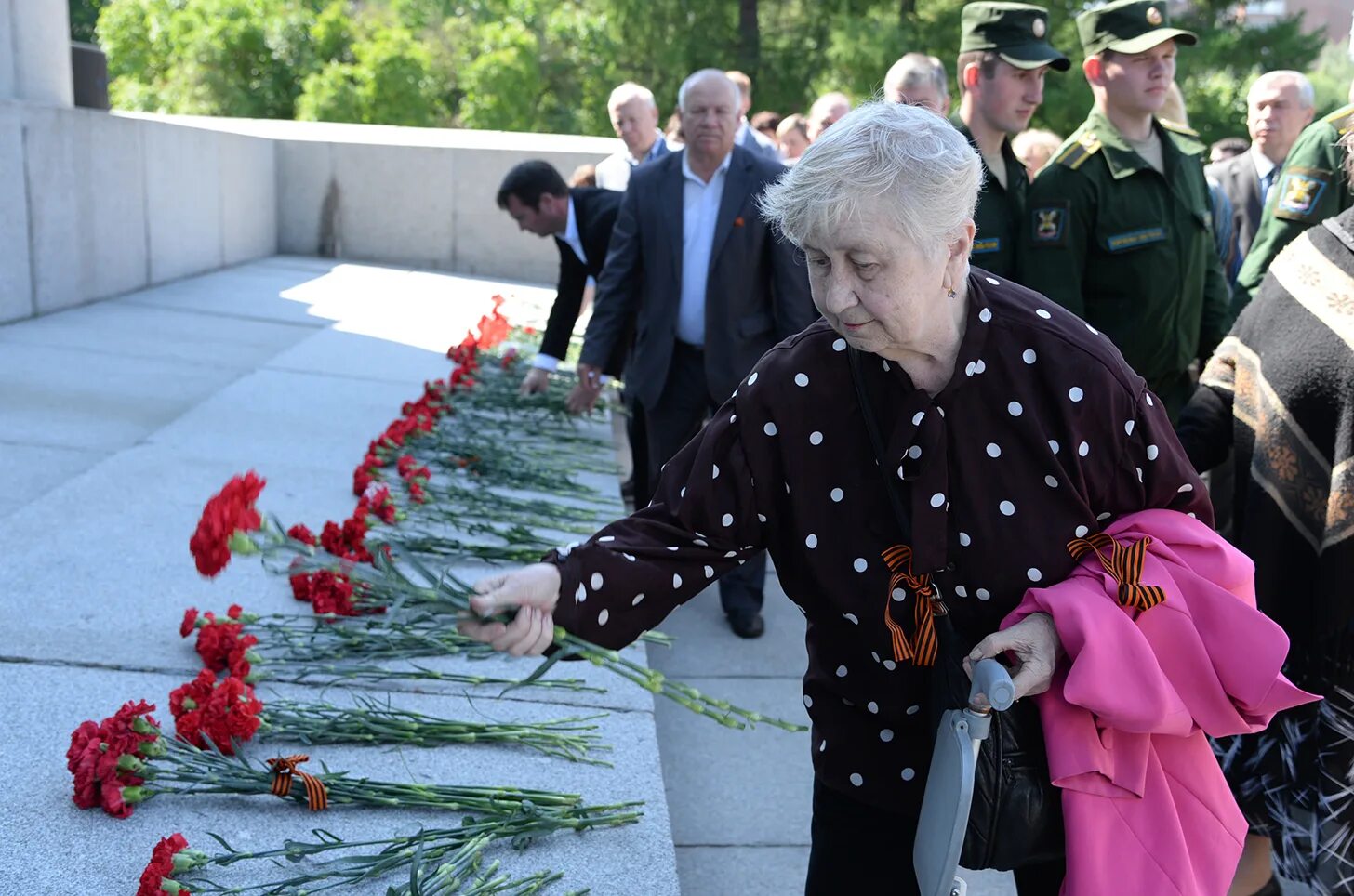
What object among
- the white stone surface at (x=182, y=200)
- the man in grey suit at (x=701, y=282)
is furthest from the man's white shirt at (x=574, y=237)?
the white stone surface at (x=182, y=200)

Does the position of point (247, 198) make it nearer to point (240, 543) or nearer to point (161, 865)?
point (161, 865)

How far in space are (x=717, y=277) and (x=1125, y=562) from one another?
3.22 metres

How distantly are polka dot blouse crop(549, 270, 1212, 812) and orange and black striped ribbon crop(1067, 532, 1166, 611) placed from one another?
0.02 meters

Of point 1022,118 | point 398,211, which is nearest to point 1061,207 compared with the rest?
point 1022,118

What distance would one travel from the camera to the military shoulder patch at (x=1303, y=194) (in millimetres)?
5227

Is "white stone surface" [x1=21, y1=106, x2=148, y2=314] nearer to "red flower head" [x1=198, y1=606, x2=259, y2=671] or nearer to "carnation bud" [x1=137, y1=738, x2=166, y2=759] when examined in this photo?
"red flower head" [x1=198, y1=606, x2=259, y2=671]

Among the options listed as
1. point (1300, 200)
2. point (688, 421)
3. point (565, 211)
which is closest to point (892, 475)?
point (688, 421)

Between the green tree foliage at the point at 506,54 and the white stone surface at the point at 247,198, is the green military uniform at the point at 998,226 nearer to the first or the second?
the white stone surface at the point at 247,198

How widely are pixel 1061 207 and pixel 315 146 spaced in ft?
41.9

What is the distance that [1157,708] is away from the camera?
1930 mm

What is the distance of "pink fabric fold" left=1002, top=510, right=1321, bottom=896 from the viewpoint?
6.37 feet

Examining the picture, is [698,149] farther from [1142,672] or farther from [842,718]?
[1142,672]

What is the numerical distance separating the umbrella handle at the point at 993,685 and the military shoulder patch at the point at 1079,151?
3.15 meters

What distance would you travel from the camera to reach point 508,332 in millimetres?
9266
